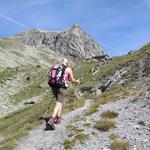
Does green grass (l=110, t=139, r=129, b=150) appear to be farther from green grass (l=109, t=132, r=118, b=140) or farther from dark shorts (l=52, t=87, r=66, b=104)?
dark shorts (l=52, t=87, r=66, b=104)

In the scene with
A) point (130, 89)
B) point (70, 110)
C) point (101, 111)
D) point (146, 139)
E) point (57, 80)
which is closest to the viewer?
point (146, 139)

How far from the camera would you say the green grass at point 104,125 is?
78.8ft

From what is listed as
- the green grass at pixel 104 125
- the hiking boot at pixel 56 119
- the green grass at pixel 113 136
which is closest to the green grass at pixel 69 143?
the green grass at pixel 113 136

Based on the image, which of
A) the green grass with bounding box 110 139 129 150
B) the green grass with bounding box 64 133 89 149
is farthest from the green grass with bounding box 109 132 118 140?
the green grass with bounding box 64 133 89 149

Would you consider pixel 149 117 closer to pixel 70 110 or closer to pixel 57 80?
pixel 57 80

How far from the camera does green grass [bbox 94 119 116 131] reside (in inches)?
946

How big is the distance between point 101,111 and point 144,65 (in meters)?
17.8

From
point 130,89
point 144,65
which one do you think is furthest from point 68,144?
point 144,65

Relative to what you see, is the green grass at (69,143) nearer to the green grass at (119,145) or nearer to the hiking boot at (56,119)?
the green grass at (119,145)

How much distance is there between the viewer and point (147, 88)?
3212 centimetres

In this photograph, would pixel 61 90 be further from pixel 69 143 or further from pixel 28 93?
pixel 28 93

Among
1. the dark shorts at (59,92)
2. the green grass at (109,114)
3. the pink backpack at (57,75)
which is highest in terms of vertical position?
the pink backpack at (57,75)

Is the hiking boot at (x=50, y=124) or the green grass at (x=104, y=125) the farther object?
the green grass at (x=104, y=125)

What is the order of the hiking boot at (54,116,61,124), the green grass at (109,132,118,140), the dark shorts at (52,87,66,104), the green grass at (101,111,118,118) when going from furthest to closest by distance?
the green grass at (101,111,118,118) → the hiking boot at (54,116,61,124) → the dark shorts at (52,87,66,104) → the green grass at (109,132,118,140)
